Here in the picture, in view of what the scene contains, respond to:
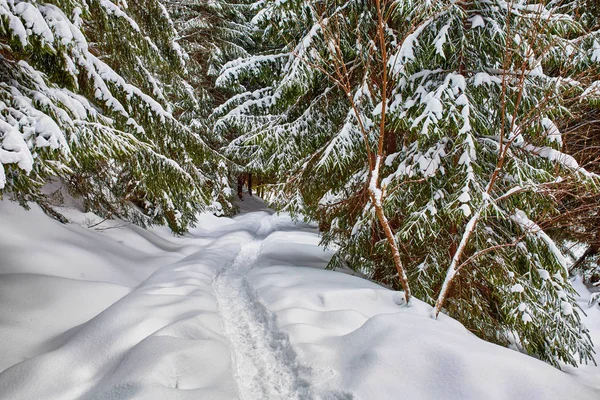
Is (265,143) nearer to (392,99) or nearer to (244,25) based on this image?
(392,99)

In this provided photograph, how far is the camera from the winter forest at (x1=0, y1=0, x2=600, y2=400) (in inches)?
101

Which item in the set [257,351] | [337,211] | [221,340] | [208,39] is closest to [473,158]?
[337,211]

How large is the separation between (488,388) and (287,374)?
5.37 ft

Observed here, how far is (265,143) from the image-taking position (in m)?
5.96

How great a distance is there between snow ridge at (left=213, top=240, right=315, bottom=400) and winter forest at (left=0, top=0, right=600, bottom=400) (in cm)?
3

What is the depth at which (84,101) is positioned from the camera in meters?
3.77

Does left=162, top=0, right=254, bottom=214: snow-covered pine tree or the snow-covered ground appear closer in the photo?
the snow-covered ground

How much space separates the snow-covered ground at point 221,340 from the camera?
91.1 inches

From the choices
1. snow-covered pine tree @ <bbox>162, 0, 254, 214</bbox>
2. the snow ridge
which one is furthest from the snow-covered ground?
snow-covered pine tree @ <bbox>162, 0, 254, 214</bbox>

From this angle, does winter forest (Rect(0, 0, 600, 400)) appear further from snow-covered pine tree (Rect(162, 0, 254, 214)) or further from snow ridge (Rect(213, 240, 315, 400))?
snow-covered pine tree (Rect(162, 0, 254, 214))

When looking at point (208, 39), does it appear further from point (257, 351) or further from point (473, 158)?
point (257, 351)

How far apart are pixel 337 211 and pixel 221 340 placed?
3172 millimetres

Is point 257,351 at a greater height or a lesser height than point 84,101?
lesser

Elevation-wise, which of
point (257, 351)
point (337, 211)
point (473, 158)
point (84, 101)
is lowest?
point (257, 351)
